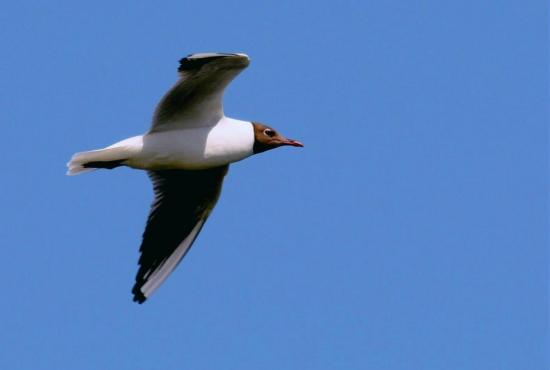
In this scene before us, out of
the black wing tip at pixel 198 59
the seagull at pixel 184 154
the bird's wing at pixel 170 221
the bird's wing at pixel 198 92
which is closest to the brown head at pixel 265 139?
the seagull at pixel 184 154

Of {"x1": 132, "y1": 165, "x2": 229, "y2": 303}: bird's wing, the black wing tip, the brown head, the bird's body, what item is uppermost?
the black wing tip

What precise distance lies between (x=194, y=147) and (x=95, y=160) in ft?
2.56

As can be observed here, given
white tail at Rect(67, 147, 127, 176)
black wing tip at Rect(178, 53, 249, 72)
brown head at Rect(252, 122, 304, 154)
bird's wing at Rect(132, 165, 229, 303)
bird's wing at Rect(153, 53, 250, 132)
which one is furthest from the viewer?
bird's wing at Rect(132, 165, 229, 303)

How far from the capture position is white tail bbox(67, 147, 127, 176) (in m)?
10.1

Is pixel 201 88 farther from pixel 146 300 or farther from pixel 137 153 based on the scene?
pixel 146 300

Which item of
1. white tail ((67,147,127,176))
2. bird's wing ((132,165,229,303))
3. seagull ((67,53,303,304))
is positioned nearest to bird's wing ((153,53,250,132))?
seagull ((67,53,303,304))

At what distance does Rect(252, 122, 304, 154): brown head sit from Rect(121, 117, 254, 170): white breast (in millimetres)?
146

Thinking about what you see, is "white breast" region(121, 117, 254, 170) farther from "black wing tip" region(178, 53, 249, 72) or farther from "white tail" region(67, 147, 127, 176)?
"black wing tip" region(178, 53, 249, 72)

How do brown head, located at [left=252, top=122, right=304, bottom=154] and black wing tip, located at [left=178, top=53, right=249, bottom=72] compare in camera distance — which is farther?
brown head, located at [left=252, top=122, right=304, bottom=154]

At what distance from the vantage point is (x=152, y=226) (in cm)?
1105

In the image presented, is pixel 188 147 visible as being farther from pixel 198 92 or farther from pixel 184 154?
pixel 198 92

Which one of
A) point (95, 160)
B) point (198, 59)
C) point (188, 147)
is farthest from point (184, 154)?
point (198, 59)

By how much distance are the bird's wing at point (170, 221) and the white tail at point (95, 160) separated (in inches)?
35.9

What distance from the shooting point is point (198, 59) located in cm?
955
